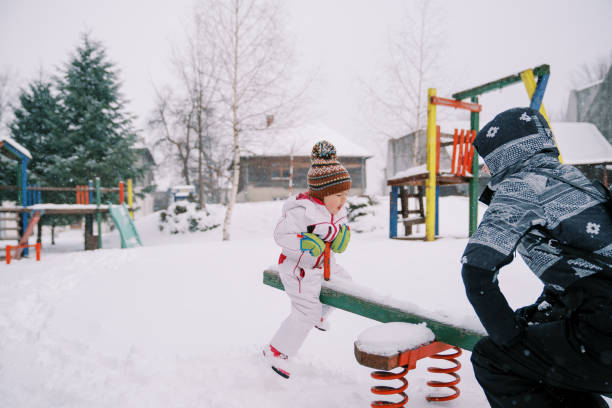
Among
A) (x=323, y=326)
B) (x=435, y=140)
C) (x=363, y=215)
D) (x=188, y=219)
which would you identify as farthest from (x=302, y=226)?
(x=188, y=219)

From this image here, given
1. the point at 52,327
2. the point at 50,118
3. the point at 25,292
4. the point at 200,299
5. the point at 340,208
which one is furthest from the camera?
the point at 50,118

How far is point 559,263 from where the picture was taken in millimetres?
1209

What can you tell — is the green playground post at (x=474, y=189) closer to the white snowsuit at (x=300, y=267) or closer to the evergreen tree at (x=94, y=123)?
the white snowsuit at (x=300, y=267)

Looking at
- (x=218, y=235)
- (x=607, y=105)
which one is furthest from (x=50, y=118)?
(x=607, y=105)

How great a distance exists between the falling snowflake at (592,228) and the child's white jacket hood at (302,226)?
1323mm

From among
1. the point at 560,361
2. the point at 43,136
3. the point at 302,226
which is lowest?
the point at 560,361

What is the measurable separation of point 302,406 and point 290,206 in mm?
1157

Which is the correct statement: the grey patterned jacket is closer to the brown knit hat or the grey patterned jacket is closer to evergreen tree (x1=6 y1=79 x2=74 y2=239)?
the brown knit hat

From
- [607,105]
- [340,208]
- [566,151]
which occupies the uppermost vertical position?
[607,105]

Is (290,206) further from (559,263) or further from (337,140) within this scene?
(337,140)

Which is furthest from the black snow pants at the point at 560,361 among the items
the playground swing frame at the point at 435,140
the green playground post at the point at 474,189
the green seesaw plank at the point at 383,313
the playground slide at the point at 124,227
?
the playground slide at the point at 124,227

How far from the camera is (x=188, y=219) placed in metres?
16.0

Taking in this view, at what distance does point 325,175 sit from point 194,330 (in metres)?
1.94

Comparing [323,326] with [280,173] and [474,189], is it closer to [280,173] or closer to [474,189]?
[474,189]
